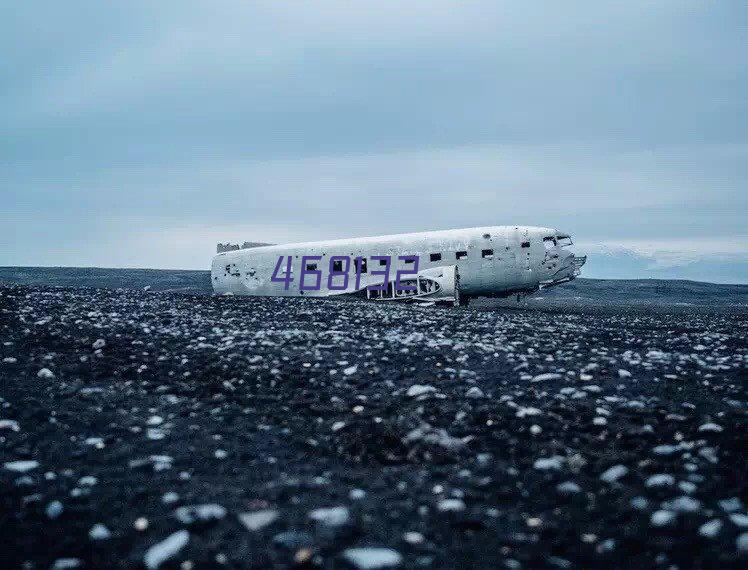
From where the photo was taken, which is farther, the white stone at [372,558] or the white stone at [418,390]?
the white stone at [418,390]

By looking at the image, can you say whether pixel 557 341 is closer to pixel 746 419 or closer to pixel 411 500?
pixel 746 419

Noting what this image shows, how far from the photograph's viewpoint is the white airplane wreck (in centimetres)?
3234

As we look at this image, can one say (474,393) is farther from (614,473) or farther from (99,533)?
(99,533)

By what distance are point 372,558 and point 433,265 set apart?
95.5 feet

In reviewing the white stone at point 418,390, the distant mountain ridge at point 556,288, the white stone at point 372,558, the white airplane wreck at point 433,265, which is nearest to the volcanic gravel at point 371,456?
the white stone at point 372,558

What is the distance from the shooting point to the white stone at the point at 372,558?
11.9 ft

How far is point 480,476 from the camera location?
522 cm

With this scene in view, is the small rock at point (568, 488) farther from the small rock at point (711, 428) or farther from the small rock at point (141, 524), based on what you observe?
the small rock at point (141, 524)

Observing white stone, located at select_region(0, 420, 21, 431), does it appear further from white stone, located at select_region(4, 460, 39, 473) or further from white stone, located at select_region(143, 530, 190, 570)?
white stone, located at select_region(143, 530, 190, 570)

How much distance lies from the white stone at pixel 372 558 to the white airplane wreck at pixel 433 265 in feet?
90.9

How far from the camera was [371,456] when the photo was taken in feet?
19.2

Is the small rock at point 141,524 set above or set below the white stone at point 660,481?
below

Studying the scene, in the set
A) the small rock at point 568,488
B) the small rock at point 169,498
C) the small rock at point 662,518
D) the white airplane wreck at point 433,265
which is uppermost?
the white airplane wreck at point 433,265

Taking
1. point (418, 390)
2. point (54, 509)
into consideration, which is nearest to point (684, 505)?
point (418, 390)
